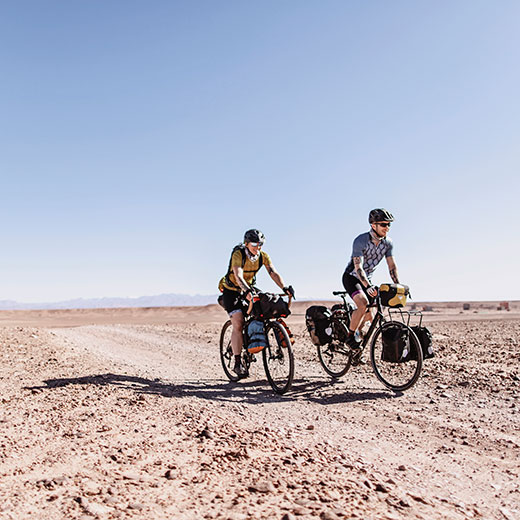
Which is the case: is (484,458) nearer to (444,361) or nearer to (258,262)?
(258,262)

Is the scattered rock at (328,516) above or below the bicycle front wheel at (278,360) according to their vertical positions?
below

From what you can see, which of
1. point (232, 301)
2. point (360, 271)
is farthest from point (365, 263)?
point (232, 301)

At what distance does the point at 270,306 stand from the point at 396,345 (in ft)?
6.14

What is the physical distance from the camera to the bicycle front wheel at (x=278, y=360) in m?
6.33

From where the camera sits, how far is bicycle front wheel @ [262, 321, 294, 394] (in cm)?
633

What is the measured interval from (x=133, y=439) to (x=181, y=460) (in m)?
0.77

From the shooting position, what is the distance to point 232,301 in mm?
7457

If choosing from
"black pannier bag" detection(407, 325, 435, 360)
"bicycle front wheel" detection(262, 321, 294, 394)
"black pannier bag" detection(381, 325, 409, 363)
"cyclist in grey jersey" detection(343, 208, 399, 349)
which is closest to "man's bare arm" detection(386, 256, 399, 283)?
"cyclist in grey jersey" detection(343, 208, 399, 349)

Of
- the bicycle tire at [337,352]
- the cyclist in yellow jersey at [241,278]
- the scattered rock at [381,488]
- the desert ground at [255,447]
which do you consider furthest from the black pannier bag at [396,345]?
the scattered rock at [381,488]

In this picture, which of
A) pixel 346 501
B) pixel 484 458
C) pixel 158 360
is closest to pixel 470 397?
pixel 484 458

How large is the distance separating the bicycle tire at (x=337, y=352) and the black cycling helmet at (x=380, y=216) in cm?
182

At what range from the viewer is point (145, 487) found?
3.07 metres

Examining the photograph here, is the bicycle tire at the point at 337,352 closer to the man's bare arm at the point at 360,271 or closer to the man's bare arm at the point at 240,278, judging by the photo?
the man's bare arm at the point at 360,271

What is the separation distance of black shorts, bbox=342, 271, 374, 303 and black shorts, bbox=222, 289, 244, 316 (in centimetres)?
174
